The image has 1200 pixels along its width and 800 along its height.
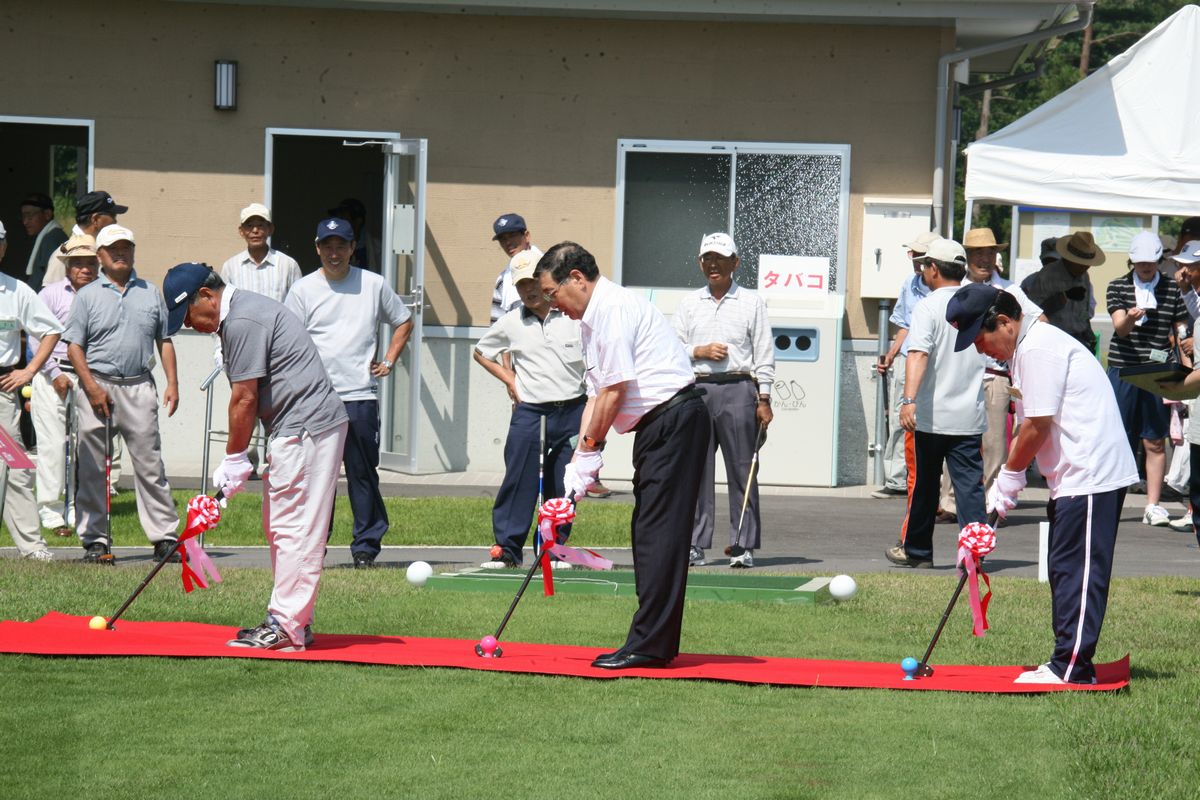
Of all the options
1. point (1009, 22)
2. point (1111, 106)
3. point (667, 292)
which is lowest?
point (667, 292)

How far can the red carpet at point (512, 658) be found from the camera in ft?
23.7

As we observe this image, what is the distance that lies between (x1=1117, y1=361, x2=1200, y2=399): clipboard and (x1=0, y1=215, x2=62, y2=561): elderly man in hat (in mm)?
6321

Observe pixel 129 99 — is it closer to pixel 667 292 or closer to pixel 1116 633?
pixel 667 292

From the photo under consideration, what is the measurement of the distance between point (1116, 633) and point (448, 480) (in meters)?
7.36

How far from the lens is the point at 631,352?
24.3 ft

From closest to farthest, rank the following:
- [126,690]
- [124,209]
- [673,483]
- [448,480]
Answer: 1. [126,690]
2. [673,483]
3. [124,209]
4. [448,480]

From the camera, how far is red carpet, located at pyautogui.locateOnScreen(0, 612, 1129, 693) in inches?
285

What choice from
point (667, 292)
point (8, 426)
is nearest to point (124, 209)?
point (8, 426)

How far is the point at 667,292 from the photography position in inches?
587

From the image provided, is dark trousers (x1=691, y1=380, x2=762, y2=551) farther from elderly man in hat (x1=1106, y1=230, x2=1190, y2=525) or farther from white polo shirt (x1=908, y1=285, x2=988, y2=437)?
elderly man in hat (x1=1106, y1=230, x2=1190, y2=525)

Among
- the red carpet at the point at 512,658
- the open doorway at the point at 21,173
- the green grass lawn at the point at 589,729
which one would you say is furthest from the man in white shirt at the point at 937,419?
the open doorway at the point at 21,173

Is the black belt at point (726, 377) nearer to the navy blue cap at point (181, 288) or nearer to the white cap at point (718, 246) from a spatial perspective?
the white cap at point (718, 246)

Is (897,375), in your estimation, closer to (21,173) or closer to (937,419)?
(937,419)

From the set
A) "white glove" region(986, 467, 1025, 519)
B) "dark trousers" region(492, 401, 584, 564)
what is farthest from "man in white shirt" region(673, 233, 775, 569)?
"white glove" region(986, 467, 1025, 519)
